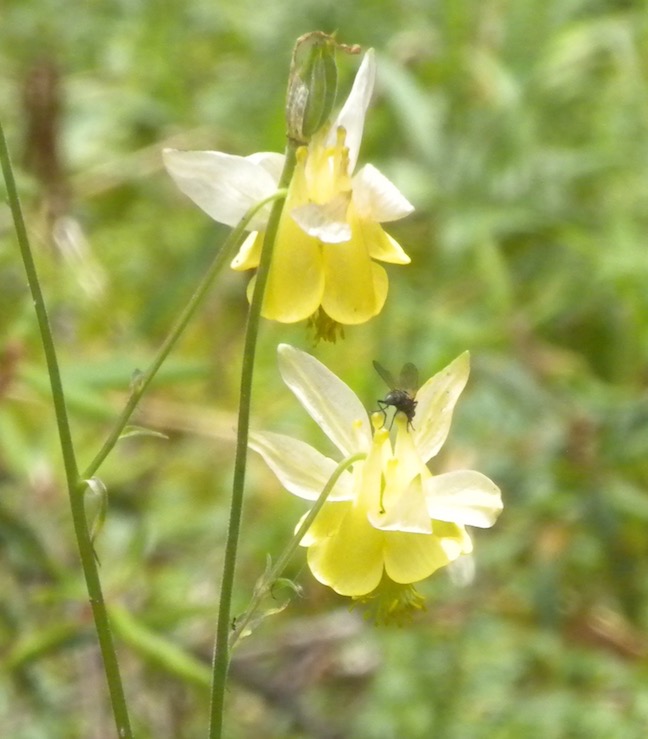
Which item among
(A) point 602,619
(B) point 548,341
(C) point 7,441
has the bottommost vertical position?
(A) point 602,619

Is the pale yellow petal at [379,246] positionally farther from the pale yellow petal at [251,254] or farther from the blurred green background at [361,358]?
the blurred green background at [361,358]

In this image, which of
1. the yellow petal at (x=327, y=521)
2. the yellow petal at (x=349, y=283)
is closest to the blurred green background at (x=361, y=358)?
the yellow petal at (x=327, y=521)

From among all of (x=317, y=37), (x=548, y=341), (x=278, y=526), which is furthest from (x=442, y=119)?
(x=317, y=37)

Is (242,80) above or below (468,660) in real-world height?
above

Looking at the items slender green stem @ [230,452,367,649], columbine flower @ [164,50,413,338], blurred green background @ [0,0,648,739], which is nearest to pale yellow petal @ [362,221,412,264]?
columbine flower @ [164,50,413,338]

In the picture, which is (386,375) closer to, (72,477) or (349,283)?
(349,283)

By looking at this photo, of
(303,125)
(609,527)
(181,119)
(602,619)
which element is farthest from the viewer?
(181,119)

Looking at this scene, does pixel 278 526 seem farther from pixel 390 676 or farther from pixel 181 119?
pixel 181 119

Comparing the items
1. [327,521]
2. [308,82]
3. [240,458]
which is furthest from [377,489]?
[308,82]
